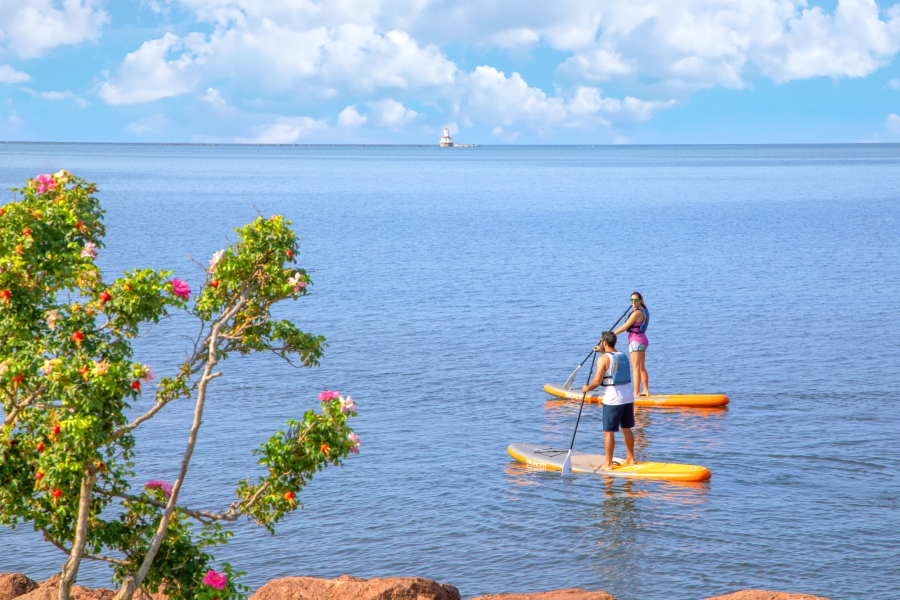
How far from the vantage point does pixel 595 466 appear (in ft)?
51.5

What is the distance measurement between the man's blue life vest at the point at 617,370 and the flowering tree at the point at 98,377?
726 centimetres

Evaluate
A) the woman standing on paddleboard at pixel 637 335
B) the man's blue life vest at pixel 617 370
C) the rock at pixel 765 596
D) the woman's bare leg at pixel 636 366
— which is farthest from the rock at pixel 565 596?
the woman's bare leg at pixel 636 366

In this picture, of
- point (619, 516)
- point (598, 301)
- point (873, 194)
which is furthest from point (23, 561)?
point (873, 194)

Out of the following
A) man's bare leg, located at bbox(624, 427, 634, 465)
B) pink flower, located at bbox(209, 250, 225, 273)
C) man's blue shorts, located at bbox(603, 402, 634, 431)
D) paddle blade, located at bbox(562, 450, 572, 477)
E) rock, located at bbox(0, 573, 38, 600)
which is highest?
pink flower, located at bbox(209, 250, 225, 273)

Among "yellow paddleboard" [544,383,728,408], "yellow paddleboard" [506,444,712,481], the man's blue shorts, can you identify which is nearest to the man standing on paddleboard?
the man's blue shorts

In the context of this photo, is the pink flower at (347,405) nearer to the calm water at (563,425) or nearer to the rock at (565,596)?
the rock at (565,596)

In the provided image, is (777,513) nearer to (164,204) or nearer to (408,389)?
(408,389)

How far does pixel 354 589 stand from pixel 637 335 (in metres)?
10.6

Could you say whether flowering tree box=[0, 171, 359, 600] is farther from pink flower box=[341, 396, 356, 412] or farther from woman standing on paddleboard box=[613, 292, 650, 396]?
woman standing on paddleboard box=[613, 292, 650, 396]

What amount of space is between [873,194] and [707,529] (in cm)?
9514

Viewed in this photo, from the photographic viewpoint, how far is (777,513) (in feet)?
45.9

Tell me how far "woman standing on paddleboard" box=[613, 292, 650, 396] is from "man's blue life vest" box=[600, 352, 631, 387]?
3597 millimetres

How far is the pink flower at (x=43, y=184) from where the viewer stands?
753cm

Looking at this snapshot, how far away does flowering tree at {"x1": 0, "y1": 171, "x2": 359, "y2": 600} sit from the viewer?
6719 mm
